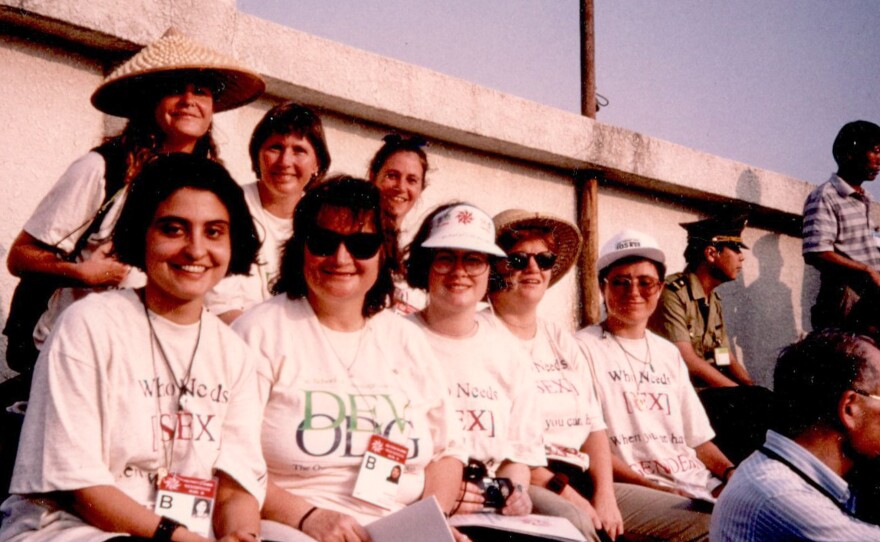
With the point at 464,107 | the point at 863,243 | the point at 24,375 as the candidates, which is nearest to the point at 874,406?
the point at 24,375

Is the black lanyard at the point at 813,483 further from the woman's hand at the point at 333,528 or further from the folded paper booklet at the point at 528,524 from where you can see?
the woman's hand at the point at 333,528

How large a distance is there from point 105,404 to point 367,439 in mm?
860

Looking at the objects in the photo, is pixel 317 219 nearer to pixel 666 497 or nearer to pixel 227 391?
pixel 227 391

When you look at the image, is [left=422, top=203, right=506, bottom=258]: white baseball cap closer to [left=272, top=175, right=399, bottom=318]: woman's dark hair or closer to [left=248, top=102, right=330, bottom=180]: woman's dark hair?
[left=272, top=175, right=399, bottom=318]: woman's dark hair

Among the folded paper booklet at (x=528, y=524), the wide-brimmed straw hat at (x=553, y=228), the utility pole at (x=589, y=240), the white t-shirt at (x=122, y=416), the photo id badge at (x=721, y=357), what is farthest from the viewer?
the utility pole at (x=589, y=240)

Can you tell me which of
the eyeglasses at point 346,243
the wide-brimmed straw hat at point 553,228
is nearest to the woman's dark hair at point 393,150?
the wide-brimmed straw hat at point 553,228

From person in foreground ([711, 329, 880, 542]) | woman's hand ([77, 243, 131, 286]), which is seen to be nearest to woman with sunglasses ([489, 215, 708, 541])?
person in foreground ([711, 329, 880, 542])

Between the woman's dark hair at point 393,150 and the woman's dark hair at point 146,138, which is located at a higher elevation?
the woman's dark hair at point 393,150

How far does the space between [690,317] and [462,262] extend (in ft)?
8.64

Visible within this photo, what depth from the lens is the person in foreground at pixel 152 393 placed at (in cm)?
223

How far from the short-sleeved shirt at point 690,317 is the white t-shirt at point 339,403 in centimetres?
268

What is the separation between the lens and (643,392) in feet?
14.2

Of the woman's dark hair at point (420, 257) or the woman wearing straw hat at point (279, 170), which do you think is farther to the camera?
the woman wearing straw hat at point (279, 170)

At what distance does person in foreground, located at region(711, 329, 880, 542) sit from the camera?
99.8 inches
